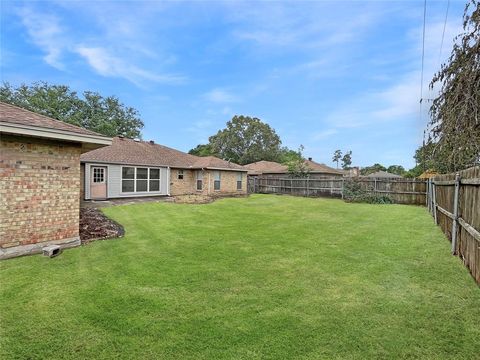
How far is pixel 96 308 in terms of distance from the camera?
3.44 meters

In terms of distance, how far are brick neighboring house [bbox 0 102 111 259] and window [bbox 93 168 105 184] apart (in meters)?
9.31

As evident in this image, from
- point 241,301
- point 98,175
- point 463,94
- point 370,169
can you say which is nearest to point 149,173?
point 98,175

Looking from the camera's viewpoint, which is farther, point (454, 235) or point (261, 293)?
point (454, 235)

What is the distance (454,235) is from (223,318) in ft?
17.4

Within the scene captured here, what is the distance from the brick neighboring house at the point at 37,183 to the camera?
5324 mm

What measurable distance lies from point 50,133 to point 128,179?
449 inches

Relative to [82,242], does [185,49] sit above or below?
above

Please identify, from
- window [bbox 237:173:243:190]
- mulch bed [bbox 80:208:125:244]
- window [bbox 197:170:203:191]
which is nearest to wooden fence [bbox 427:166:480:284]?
mulch bed [bbox 80:208:125:244]

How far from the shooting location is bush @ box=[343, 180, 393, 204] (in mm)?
17328

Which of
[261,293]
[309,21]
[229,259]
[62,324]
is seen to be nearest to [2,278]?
[62,324]

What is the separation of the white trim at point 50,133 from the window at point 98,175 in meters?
9.45

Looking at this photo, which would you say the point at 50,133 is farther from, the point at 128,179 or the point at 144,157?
the point at 144,157

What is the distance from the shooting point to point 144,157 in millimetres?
18000

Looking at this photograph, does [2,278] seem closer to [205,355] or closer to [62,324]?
[62,324]
